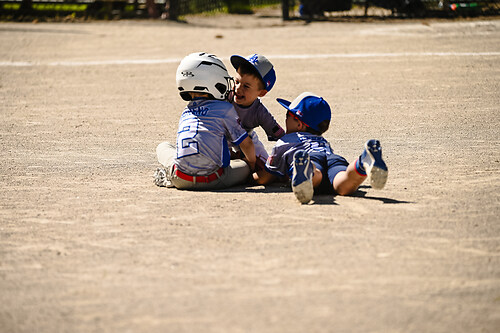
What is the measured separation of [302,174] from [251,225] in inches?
20.2

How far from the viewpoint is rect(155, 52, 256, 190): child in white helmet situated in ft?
16.6

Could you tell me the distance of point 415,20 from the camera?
15078 mm

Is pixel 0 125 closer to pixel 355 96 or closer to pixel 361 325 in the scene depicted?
pixel 355 96

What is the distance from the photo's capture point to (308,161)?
4484 millimetres

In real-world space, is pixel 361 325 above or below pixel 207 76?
below

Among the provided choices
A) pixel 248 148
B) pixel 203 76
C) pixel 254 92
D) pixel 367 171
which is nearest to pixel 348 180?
pixel 367 171

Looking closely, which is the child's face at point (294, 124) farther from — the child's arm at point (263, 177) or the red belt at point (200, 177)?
the red belt at point (200, 177)

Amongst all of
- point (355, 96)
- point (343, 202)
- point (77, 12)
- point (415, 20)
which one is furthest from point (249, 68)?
point (77, 12)

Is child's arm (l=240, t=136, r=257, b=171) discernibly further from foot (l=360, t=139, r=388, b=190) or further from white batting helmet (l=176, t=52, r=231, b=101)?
foot (l=360, t=139, r=388, b=190)

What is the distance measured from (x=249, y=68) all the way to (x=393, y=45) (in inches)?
290

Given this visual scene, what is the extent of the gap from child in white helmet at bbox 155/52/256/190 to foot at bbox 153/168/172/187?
9 cm

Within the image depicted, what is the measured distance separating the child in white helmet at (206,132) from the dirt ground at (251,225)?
16 cm

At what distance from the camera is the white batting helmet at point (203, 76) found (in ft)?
16.7

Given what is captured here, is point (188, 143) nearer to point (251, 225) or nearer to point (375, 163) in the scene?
point (251, 225)
